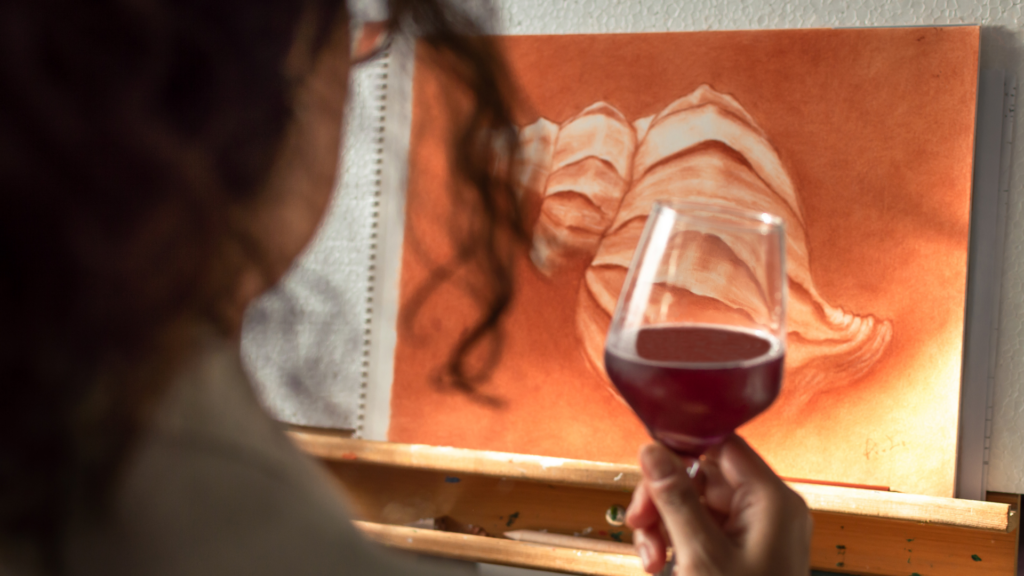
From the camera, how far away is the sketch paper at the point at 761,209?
3.22 feet

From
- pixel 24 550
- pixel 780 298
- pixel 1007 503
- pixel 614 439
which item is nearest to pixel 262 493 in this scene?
pixel 24 550

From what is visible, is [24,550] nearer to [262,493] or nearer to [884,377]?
[262,493]

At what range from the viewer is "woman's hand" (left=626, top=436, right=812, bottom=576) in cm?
46

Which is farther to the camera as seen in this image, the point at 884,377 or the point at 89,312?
the point at 884,377

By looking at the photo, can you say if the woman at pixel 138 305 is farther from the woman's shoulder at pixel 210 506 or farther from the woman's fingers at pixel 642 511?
the woman's fingers at pixel 642 511

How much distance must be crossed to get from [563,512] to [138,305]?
3.23 feet

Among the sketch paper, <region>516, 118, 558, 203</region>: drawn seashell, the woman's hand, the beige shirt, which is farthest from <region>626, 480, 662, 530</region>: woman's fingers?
<region>516, 118, 558, 203</region>: drawn seashell

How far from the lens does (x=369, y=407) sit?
123 cm

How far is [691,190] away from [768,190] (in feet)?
0.37

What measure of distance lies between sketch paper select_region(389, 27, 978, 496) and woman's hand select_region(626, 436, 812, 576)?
467mm

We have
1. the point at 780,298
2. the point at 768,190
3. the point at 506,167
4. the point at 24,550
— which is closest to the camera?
the point at 24,550

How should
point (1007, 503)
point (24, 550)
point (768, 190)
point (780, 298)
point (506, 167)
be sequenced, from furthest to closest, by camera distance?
point (768, 190)
point (1007, 503)
point (506, 167)
point (780, 298)
point (24, 550)

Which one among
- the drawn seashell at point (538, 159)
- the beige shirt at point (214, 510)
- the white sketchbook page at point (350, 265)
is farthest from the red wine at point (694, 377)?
the white sketchbook page at point (350, 265)
